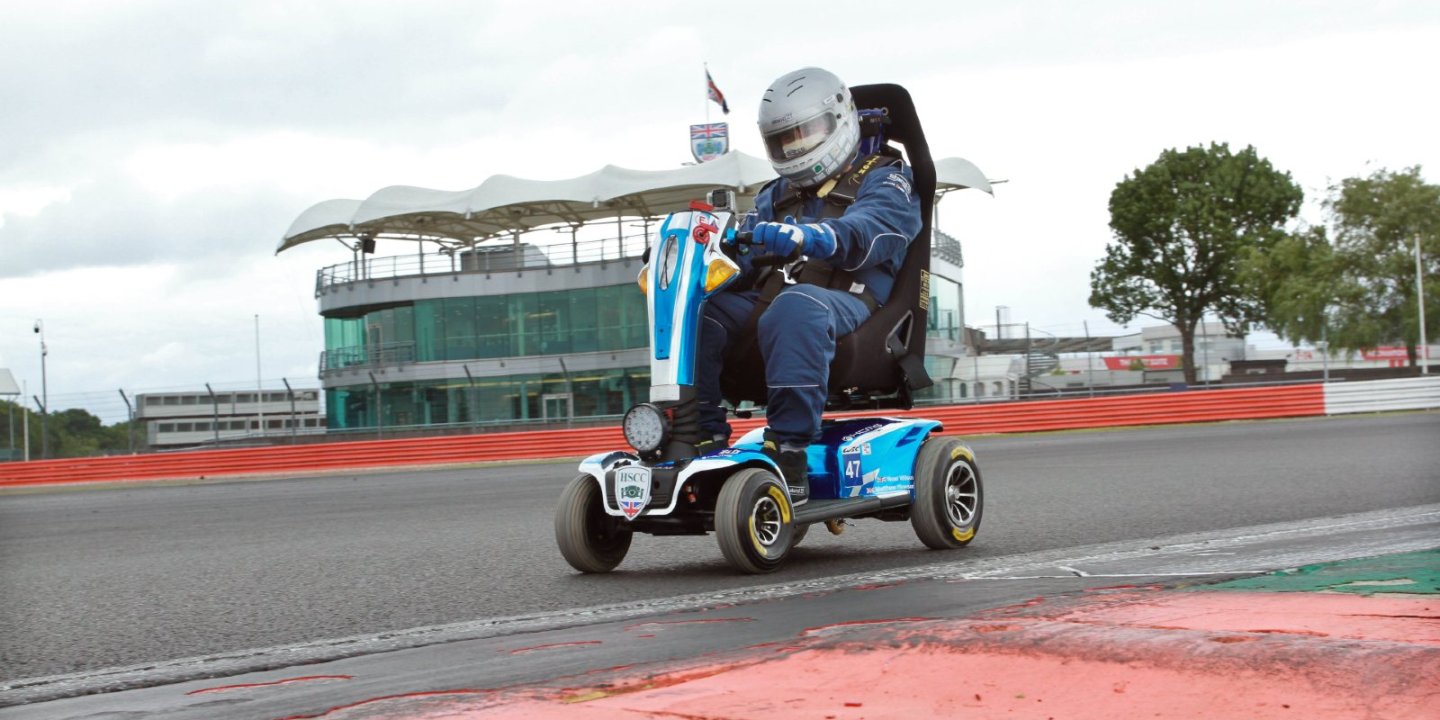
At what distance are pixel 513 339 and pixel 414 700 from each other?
4780 centimetres

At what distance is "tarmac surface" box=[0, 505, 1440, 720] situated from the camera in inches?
86.0

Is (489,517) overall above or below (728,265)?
below

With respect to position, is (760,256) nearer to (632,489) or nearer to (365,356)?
(632,489)

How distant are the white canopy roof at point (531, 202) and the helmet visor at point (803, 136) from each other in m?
39.4

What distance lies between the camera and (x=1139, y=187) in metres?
63.5

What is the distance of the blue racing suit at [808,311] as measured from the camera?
516 cm

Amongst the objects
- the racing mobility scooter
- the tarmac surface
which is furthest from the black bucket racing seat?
the tarmac surface

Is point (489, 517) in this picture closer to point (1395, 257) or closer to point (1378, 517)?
point (1378, 517)

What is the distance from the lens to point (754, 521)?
16.2 ft

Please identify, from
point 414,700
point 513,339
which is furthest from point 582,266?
point 414,700

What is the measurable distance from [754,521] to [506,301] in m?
46.1

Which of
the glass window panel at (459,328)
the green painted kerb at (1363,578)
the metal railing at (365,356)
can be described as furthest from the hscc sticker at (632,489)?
the metal railing at (365,356)

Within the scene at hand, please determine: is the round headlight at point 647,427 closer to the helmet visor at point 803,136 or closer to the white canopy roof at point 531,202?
the helmet visor at point 803,136

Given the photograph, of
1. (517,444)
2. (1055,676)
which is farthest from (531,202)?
(1055,676)
